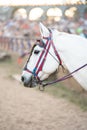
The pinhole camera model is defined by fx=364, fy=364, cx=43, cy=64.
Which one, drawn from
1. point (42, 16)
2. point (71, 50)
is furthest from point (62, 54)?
point (42, 16)

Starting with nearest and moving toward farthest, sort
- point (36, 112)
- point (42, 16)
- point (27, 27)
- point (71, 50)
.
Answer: point (71, 50), point (36, 112), point (27, 27), point (42, 16)

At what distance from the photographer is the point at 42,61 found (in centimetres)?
550

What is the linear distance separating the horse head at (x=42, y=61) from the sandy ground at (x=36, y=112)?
6.37ft

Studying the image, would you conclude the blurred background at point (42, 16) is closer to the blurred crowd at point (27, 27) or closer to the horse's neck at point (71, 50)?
the blurred crowd at point (27, 27)

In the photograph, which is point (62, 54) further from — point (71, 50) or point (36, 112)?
point (36, 112)

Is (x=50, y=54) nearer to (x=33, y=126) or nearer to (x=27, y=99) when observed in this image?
(x=33, y=126)

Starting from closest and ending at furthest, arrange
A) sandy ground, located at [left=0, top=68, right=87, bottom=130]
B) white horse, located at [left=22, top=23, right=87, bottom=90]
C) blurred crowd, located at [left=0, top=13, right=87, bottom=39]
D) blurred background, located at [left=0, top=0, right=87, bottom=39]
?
white horse, located at [left=22, top=23, right=87, bottom=90] → sandy ground, located at [left=0, top=68, right=87, bottom=130] → blurred background, located at [left=0, top=0, right=87, bottom=39] → blurred crowd, located at [left=0, top=13, right=87, bottom=39]

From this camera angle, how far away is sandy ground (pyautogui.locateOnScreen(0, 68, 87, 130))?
24.4 ft

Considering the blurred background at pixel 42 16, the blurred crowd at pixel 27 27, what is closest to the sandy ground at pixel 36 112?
the blurred background at pixel 42 16

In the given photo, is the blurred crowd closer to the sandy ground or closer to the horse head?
the sandy ground

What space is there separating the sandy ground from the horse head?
1942 millimetres

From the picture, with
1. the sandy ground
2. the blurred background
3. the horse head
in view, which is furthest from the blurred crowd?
the horse head

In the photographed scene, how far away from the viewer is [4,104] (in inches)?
362

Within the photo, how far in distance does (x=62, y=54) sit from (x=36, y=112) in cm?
322
